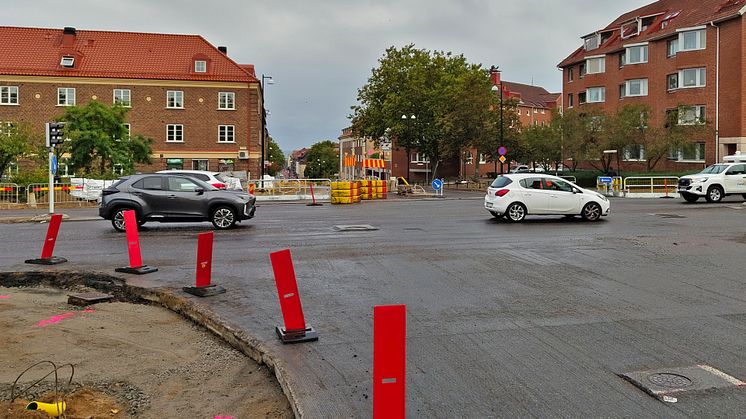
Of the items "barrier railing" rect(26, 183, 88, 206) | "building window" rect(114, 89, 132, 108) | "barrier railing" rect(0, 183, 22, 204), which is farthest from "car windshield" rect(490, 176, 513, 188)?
"building window" rect(114, 89, 132, 108)

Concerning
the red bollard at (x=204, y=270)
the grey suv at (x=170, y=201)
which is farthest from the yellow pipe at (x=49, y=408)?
the grey suv at (x=170, y=201)

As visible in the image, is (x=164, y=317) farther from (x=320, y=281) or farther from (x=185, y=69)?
(x=185, y=69)

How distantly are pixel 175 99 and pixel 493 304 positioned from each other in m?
Answer: 54.9

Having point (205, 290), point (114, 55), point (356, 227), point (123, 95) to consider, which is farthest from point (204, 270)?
point (114, 55)

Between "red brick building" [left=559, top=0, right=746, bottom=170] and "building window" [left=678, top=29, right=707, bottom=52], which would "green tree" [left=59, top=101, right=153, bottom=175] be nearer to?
"red brick building" [left=559, top=0, right=746, bottom=170]

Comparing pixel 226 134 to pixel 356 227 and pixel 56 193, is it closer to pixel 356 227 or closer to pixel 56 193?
pixel 56 193

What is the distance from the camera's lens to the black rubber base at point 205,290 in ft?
30.3

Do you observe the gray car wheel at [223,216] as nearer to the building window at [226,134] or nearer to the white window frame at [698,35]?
the building window at [226,134]

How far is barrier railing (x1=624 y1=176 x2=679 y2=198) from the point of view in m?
38.5

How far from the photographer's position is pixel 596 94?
64.5 meters

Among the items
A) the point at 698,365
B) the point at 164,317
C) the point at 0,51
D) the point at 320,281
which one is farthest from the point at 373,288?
the point at 0,51

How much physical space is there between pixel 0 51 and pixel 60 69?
6.14 metres

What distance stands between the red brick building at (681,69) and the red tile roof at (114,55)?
3281 cm

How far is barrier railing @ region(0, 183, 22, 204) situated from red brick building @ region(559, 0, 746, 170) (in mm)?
41539
